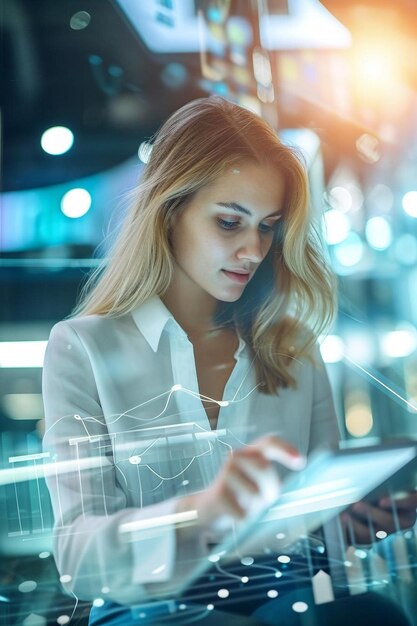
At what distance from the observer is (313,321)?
4.30 feet

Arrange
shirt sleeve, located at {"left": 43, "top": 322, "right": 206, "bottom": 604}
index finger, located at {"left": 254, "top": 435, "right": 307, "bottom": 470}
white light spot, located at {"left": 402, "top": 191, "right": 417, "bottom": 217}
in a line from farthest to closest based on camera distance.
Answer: white light spot, located at {"left": 402, "top": 191, "right": 417, "bottom": 217}, index finger, located at {"left": 254, "top": 435, "right": 307, "bottom": 470}, shirt sleeve, located at {"left": 43, "top": 322, "right": 206, "bottom": 604}

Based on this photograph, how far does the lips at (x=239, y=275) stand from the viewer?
1.26 meters

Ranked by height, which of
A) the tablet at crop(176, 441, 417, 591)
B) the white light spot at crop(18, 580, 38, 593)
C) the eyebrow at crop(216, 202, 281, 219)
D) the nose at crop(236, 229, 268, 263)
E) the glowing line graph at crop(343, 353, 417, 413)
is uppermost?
the eyebrow at crop(216, 202, 281, 219)

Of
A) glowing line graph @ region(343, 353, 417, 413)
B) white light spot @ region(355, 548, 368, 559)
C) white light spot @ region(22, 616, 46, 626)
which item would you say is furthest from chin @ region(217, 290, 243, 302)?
white light spot @ region(22, 616, 46, 626)

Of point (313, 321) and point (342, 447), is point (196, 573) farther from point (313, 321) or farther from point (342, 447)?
point (313, 321)

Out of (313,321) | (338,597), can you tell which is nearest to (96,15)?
(313,321)

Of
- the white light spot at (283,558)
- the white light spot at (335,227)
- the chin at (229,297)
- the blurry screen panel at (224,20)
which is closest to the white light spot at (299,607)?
the white light spot at (283,558)

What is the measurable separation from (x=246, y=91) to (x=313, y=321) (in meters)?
0.43

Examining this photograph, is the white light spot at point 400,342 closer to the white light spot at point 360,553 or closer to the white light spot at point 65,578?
the white light spot at point 360,553

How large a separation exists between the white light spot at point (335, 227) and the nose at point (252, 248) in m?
0.15

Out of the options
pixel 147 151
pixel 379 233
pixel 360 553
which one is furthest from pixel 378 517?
pixel 147 151

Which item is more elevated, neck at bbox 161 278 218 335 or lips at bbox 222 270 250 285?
lips at bbox 222 270 250 285

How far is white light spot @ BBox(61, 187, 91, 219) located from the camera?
124cm

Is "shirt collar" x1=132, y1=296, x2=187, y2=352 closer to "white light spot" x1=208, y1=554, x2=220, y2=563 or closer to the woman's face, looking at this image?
the woman's face
